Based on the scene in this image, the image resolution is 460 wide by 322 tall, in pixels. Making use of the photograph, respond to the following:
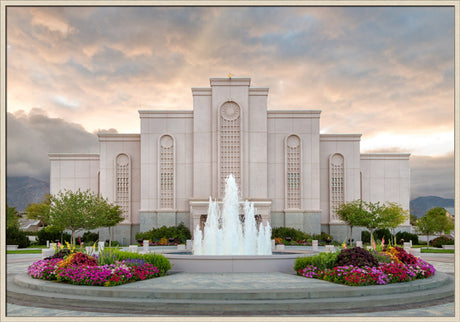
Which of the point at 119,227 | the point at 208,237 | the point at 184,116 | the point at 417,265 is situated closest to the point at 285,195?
the point at 184,116

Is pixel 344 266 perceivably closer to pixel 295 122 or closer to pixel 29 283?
pixel 29 283

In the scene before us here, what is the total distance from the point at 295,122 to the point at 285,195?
21.4ft

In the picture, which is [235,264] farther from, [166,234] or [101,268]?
[166,234]

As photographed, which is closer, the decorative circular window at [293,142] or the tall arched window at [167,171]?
the tall arched window at [167,171]

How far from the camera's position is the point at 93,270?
1360cm

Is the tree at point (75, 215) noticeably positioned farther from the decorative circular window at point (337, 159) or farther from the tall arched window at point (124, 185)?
the decorative circular window at point (337, 159)

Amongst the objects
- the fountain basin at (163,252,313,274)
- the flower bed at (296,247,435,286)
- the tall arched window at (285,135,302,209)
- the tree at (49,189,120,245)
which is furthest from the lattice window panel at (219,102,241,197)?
the flower bed at (296,247,435,286)

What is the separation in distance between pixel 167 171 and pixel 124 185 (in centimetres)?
434

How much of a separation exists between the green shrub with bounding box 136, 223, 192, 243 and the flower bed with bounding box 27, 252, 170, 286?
22557 millimetres

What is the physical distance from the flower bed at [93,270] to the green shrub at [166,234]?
888 inches

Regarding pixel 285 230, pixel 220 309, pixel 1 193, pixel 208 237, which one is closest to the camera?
pixel 1 193

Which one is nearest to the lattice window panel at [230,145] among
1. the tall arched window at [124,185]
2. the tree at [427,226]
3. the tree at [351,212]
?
the tall arched window at [124,185]

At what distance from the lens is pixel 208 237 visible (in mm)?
24422

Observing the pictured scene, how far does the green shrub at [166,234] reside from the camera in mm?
38438
